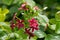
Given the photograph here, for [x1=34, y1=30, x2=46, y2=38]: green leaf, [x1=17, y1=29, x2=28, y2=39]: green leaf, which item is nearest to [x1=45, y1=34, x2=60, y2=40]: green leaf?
[x1=34, y1=30, x2=46, y2=38]: green leaf

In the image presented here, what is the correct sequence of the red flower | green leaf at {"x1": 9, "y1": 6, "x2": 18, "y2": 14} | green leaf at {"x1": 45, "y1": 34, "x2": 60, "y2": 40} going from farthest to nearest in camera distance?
green leaf at {"x1": 9, "y1": 6, "x2": 18, "y2": 14} → green leaf at {"x1": 45, "y1": 34, "x2": 60, "y2": 40} → the red flower

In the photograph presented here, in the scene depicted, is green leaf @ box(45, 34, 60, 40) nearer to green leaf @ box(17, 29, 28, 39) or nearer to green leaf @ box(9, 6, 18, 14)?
green leaf @ box(17, 29, 28, 39)

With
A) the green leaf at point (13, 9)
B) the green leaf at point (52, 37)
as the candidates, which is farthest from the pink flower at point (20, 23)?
the green leaf at point (13, 9)

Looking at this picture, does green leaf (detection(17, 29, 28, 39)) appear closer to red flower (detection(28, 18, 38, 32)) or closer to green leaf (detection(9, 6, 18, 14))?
red flower (detection(28, 18, 38, 32))

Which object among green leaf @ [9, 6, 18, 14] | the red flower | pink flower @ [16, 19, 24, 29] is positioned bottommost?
the red flower

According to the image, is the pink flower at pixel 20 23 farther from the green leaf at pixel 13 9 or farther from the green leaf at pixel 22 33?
the green leaf at pixel 13 9

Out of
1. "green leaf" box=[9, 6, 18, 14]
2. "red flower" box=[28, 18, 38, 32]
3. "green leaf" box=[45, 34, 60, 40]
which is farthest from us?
"green leaf" box=[9, 6, 18, 14]

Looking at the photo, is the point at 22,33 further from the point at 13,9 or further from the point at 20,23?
the point at 13,9

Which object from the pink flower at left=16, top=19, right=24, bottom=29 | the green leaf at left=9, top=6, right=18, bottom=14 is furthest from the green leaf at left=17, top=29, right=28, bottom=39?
the green leaf at left=9, top=6, right=18, bottom=14

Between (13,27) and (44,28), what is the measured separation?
0.59ft

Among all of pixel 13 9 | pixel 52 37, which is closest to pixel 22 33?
pixel 52 37

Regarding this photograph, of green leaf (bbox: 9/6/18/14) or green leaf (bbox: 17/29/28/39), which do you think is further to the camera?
green leaf (bbox: 9/6/18/14)

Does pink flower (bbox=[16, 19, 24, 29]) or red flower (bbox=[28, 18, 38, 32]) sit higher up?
pink flower (bbox=[16, 19, 24, 29])

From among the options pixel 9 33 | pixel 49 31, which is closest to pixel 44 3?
pixel 49 31
